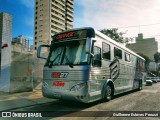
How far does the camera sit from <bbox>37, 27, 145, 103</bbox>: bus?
8391mm

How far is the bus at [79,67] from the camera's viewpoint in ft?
27.5

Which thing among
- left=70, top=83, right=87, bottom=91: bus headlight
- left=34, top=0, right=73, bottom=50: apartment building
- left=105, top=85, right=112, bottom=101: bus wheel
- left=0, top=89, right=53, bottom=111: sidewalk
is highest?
left=34, top=0, right=73, bottom=50: apartment building

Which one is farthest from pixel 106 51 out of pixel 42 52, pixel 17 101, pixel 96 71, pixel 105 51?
pixel 42 52

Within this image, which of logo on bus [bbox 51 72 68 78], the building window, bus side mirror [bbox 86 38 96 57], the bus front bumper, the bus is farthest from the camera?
the building window

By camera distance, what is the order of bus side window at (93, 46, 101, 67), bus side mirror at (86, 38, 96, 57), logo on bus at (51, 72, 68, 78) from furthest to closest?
bus side window at (93, 46, 101, 67)
logo on bus at (51, 72, 68, 78)
bus side mirror at (86, 38, 96, 57)

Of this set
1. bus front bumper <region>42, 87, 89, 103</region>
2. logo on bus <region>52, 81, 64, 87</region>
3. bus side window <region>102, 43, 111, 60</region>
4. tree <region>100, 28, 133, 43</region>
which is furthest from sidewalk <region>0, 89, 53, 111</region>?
tree <region>100, 28, 133, 43</region>

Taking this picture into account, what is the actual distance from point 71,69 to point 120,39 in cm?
3581

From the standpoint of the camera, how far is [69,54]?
29.5 ft

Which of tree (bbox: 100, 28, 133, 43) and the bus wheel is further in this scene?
tree (bbox: 100, 28, 133, 43)

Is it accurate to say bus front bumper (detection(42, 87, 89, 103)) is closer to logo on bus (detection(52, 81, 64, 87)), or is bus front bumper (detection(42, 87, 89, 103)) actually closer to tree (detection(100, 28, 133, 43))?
logo on bus (detection(52, 81, 64, 87))

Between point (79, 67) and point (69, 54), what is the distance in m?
0.89

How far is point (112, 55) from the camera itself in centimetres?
1122

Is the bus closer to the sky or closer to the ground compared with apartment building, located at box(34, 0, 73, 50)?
closer to the ground

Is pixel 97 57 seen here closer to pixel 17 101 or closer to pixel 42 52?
pixel 17 101
